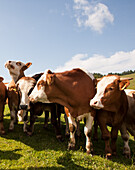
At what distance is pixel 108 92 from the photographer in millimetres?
4383

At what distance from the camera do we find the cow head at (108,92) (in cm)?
427

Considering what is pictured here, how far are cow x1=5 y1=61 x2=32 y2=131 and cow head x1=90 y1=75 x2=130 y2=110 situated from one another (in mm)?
3938

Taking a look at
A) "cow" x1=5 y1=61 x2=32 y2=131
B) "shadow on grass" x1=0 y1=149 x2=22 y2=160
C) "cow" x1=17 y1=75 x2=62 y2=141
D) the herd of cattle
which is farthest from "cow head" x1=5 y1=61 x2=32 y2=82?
"shadow on grass" x1=0 y1=149 x2=22 y2=160

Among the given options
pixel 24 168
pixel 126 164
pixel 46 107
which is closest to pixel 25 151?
pixel 24 168

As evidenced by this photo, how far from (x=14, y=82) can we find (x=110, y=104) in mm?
4862

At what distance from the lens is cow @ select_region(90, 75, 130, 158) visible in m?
4.34

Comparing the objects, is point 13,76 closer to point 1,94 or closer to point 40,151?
point 1,94

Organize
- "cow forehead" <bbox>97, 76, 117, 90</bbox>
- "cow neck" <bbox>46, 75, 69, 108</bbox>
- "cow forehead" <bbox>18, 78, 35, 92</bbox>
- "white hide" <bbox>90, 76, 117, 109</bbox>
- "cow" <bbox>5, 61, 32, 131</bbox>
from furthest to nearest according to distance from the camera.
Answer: "cow" <bbox>5, 61, 32, 131</bbox>
"cow forehead" <bbox>18, 78, 35, 92</bbox>
"cow neck" <bbox>46, 75, 69, 108</bbox>
"cow forehead" <bbox>97, 76, 117, 90</bbox>
"white hide" <bbox>90, 76, 117, 109</bbox>

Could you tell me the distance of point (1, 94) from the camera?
6316mm

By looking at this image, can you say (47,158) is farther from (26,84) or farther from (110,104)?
(26,84)

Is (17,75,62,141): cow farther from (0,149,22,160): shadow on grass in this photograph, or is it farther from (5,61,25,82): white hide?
(0,149,22,160): shadow on grass

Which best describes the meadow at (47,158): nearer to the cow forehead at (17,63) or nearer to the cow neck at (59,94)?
the cow neck at (59,94)

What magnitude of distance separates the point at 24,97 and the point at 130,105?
4.16 metres

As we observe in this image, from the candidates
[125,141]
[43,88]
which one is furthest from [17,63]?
[125,141]
